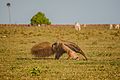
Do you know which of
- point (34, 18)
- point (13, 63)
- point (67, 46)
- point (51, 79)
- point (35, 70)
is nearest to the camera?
point (51, 79)

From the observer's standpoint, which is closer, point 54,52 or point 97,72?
point 97,72

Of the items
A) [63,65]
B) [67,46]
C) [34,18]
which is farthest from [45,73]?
[34,18]

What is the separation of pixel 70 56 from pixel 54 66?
2.42m

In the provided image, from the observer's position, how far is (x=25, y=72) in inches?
422

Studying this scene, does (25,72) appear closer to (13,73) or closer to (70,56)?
(13,73)

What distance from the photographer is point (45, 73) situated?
10555 millimetres

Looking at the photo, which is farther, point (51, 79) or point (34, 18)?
point (34, 18)

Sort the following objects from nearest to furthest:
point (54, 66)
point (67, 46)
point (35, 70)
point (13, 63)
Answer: point (35, 70) → point (54, 66) → point (13, 63) → point (67, 46)

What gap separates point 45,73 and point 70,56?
3946 millimetres

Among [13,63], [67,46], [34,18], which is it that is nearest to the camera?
[13,63]

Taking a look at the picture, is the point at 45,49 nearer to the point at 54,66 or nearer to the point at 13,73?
the point at 54,66

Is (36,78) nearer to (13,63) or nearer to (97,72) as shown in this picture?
(97,72)

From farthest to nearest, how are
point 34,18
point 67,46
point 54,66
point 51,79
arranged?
point 34,18, point 67,46, point 54,66, point 51,79

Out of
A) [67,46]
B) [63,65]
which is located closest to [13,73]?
[63,65]
